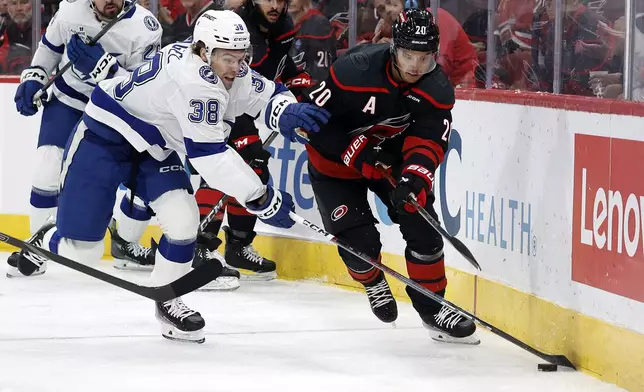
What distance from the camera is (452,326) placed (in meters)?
4.34

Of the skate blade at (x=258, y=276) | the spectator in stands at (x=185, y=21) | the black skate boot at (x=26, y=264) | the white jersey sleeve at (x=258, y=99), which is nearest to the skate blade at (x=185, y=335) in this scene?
the white jersey sleeve at (x=258, y=99)

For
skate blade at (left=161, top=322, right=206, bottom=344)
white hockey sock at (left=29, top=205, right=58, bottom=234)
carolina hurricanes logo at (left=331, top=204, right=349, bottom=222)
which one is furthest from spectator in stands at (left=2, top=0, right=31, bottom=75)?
carolina hurricanes logo at (left=331, top=204, right=349, bottom=222)

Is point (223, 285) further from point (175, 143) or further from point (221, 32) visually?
point (221, 32)

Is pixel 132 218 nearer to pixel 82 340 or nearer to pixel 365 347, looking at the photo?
pixel 82 340

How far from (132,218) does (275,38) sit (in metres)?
1.02

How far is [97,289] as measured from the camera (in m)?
5.47

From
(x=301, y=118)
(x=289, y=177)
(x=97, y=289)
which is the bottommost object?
(x=97, y=289)

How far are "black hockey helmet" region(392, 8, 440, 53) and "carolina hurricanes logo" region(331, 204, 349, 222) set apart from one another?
2.06ft

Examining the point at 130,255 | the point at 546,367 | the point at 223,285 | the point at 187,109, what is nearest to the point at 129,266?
the point at 130,255

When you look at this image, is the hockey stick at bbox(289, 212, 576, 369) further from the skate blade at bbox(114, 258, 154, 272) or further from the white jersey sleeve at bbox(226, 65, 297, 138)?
the skate blade at bbox(114, 258, 154, 272)

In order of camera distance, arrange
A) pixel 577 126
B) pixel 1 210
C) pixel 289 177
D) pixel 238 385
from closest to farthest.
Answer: pixel 238 385
pixel 577 126
pixel 289 177
pixel 1 210

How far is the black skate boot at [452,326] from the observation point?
434 cm

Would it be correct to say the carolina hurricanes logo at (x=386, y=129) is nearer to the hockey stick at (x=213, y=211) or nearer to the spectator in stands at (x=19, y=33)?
the hockey stick at (x=213, y=211)

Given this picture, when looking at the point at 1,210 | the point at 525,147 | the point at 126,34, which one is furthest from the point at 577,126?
the point at 1,210
